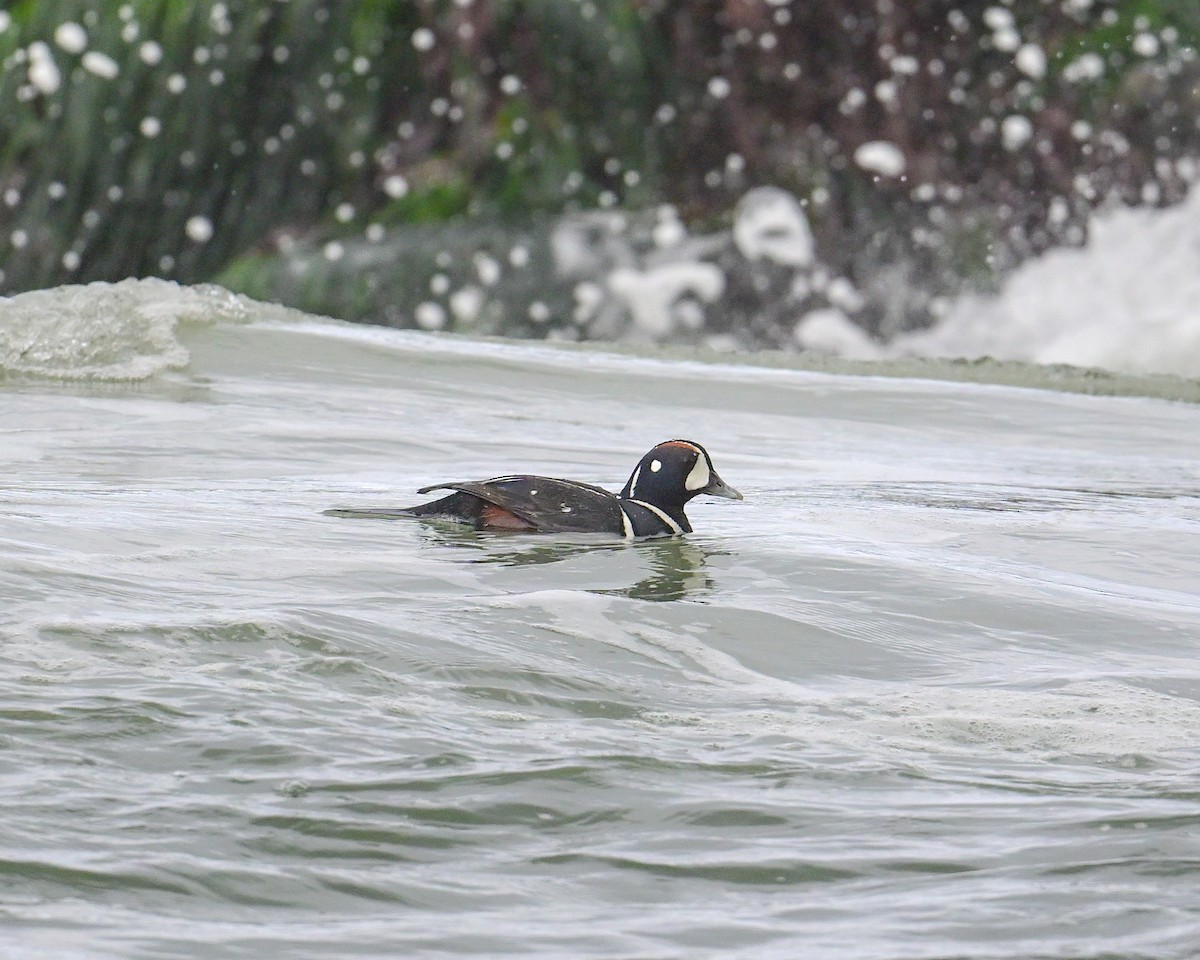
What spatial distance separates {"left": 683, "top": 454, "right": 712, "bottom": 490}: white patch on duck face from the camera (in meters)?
7.34

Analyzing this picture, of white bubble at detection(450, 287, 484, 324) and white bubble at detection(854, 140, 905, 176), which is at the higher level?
white bubble at detection(854, 140, 905, 176)

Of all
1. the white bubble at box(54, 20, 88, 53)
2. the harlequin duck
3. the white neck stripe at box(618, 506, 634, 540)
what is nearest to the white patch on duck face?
the harlequin duck

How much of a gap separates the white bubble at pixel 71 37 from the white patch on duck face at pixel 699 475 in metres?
10.6

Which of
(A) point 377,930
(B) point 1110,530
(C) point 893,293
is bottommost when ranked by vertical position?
(A) point 377,930

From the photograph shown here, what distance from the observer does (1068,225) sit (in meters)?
16.6

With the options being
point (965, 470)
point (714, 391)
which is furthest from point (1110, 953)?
point (714, 391)

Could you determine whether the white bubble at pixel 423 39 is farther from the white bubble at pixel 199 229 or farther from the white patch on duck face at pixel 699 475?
the white patch on duck face at pixel 699 475

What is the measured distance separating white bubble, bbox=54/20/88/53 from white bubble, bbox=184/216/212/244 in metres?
1.61

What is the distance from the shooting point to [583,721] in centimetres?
→ 457

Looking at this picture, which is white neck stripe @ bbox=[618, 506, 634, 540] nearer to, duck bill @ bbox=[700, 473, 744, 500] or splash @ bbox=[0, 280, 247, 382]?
duck bill @ bbox=[700, 473, 744, 500]

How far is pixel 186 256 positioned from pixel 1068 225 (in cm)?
702

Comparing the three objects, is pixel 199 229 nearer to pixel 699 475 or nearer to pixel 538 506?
pixel 699 475

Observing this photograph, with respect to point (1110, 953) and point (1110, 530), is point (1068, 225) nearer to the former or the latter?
point (1110, 530)

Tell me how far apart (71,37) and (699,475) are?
1072 cm
